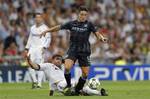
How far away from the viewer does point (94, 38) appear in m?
32.9

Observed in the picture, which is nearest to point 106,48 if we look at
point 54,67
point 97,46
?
point 97,46

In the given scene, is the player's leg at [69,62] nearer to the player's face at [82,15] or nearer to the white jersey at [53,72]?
the white jersey at [53,72]

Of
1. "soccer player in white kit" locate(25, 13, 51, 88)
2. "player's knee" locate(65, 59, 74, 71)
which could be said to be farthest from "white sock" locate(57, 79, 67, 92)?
"soccer player in white kit" locate(25, 13, 51, 88)

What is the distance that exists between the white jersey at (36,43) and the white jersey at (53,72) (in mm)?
4366

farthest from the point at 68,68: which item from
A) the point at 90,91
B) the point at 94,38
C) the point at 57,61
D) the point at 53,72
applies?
the point at 94,38

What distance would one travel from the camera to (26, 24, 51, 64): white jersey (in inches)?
949

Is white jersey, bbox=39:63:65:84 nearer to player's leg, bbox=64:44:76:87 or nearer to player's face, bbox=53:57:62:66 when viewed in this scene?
player's face, bbox=53:57:62:66

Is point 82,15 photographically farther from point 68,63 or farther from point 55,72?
point 55,72

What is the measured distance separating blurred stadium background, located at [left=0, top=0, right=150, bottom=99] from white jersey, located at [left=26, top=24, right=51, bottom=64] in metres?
4.30

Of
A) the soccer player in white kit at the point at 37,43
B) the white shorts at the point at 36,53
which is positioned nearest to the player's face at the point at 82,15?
the soccer player in white kit at the point at 37,43

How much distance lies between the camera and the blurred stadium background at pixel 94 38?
99.9 feet

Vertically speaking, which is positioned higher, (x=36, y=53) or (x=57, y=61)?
(x=57, y=61)

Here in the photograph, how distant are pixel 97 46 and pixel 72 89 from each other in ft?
42.4

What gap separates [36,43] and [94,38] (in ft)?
29.0
